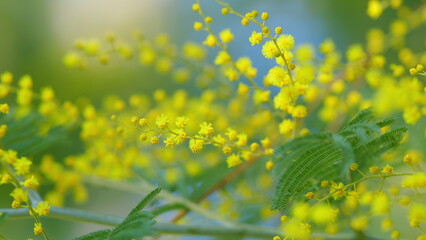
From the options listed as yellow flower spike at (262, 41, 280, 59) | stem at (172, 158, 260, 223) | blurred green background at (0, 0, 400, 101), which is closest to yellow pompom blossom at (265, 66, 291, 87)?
yellow flower spike at (262, 41, 280, 59)

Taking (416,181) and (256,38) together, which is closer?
(416,181)

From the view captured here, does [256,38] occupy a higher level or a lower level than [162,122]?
higher

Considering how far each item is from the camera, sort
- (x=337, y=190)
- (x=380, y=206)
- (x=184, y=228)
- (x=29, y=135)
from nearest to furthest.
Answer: (x=380, y=206) → (x=337, y=190) → (x=184, y=228) → (x=29, y=135)

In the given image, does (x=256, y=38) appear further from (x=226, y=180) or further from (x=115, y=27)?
(x=115, y=27)

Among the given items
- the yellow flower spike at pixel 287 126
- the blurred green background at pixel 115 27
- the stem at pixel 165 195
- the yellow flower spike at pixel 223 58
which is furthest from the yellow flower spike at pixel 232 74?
the blurred green background at pixel 115 27

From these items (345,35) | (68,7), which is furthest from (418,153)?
(68,7)

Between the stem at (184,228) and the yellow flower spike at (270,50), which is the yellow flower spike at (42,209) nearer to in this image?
the stem at (184,228)

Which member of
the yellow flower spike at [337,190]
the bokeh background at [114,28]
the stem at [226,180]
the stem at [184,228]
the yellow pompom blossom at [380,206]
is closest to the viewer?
the yellow pompom blossom at [380,206]

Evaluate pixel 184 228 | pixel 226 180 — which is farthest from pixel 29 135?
pixel 226 180
